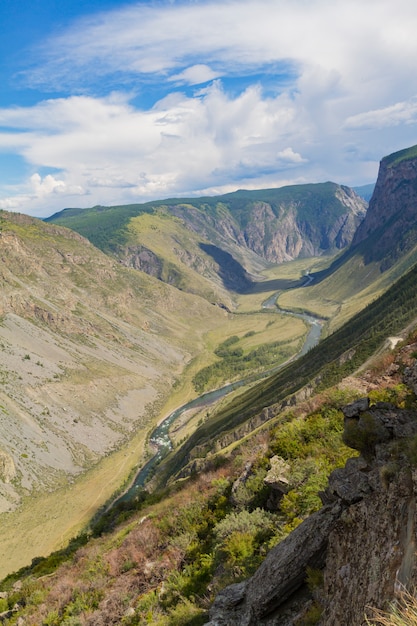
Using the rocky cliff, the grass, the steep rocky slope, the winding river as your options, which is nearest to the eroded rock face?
the steep rocky slope

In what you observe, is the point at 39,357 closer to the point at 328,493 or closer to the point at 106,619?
the point at 106,619

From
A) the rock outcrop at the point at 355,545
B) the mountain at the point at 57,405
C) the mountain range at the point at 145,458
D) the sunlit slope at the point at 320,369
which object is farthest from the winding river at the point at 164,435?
the rock outcrop at the point at 355,545

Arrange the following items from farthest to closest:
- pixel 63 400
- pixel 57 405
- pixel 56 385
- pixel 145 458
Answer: pixel 56 385 < pixel 63 400 < pixel 57 405 < pixel 145 458

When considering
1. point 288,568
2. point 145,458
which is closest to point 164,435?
point 145,458

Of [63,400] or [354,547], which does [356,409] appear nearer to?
[354,547]

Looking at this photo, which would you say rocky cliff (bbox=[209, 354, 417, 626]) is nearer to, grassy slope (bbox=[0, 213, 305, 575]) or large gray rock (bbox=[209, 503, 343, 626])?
large gray rock (bbox=[209, 503, 343, 626])

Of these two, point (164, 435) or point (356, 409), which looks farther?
point (164, 435)

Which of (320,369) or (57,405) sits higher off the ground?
(320,369)

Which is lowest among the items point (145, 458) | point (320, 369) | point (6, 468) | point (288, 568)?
point (145, 458)
